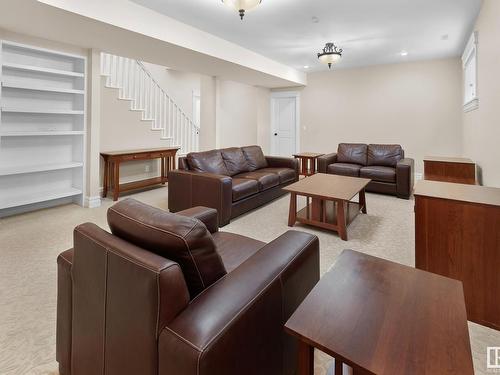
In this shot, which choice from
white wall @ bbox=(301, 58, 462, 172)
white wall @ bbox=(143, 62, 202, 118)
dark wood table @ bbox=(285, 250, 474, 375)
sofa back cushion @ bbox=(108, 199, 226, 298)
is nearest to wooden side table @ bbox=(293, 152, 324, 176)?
white wall @ bbox=(301, 58, 462, 172)

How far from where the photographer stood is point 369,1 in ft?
11.1

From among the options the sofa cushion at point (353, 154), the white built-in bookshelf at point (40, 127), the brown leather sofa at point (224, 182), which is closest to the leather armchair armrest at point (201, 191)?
the brown leather sofa at point (224, 182)

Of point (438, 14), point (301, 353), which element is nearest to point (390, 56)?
point (438, 14)

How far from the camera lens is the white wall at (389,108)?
5.96 metres

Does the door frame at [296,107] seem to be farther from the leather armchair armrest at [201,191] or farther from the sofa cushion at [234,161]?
the leather armchair armrest at [201,191]

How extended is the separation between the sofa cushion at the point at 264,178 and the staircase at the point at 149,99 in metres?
2.53

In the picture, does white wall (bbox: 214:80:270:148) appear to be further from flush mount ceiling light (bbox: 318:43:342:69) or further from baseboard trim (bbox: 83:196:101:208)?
baseboard trim (bbox: 83:196:101:208)

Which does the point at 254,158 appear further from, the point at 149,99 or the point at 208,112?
the point at 149,99

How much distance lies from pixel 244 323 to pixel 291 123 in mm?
7493

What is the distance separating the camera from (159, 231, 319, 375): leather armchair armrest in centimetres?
84

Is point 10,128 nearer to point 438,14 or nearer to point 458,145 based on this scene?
point 438,14

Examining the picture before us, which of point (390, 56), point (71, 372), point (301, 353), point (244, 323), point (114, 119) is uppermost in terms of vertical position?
point (390, 56)

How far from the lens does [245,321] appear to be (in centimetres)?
97

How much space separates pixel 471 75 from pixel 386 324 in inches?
206
